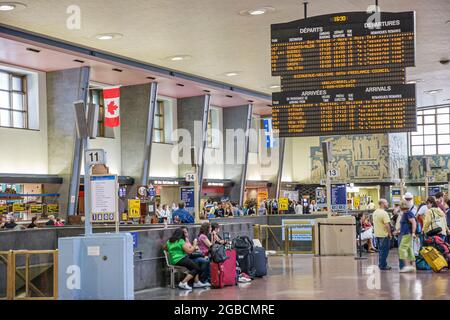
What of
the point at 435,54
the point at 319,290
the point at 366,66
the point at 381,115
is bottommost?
the point at 319,290

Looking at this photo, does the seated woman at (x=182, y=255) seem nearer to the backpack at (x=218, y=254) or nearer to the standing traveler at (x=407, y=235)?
the backpack at (x=218, y=254)

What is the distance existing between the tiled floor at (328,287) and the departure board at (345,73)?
9.44ft

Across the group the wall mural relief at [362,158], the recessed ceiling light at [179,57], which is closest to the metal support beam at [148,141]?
the recessed ceiling light at [179,57]

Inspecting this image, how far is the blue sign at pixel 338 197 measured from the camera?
2453 cm

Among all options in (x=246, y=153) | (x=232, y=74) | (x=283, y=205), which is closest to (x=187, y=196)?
(x=232, y=74)

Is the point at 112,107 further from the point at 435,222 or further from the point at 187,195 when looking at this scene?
the point at 435,222

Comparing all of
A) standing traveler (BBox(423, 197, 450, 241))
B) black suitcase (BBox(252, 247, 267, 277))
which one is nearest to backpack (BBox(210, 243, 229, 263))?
black suitcase (BBox(252, 247, 267, 277))

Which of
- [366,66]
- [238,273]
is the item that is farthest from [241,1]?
[238,273]

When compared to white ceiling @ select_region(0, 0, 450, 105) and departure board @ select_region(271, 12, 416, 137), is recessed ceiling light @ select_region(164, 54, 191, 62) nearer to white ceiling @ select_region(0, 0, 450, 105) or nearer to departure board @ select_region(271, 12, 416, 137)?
white ceiling @ select_region(0, 0, 450, 105)

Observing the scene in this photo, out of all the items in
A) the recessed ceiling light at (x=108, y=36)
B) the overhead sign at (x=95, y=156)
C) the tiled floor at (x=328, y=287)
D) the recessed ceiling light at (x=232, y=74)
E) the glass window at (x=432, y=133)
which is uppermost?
the recessed ceiling light at (x=108, y=36)

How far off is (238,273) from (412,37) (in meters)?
5.85

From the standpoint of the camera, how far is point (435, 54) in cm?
2591
